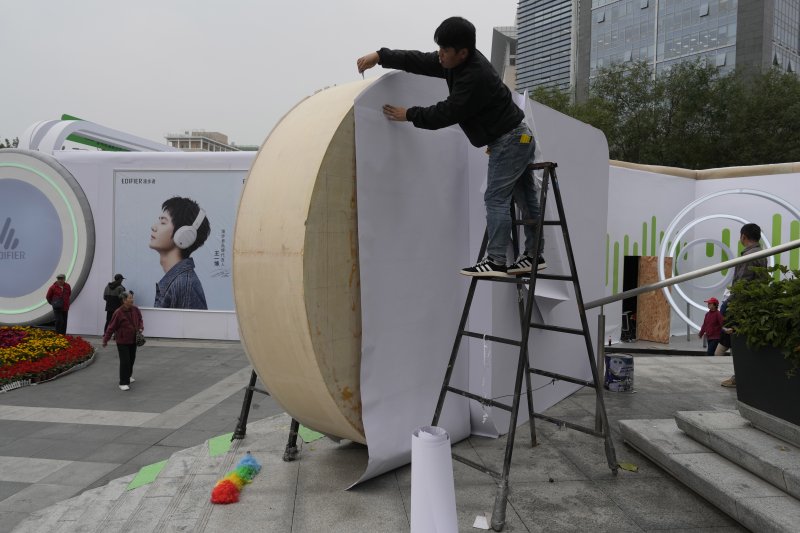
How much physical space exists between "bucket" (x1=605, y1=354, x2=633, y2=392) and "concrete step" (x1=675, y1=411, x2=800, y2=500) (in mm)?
1784

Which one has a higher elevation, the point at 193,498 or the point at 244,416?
the point at 244,416

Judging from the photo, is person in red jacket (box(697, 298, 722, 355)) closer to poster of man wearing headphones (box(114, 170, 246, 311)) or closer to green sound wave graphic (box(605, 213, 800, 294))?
green sound wave graphic (box(605, 213, 800, 294))

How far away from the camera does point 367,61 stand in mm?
3750

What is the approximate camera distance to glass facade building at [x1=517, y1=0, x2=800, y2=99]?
140 feet

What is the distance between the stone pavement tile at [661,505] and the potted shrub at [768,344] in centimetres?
86

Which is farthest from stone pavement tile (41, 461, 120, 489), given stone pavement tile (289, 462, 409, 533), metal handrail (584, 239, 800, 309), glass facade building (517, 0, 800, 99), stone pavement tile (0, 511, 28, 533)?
glass facade building (517, 0, 800, 99)

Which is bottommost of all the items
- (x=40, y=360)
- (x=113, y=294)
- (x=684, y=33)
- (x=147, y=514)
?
(x=40, y=360)

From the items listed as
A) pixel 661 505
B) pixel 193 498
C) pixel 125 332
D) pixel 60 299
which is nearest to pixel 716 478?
pixel 661 505

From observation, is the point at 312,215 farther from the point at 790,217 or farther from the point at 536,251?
the point at 790,217

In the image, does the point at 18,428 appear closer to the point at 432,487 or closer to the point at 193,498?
the point at 193,498

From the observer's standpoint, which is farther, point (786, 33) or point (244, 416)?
point (786, 33)

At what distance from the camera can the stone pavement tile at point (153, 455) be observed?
18.1 feet

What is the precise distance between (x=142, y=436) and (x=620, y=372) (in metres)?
5.51

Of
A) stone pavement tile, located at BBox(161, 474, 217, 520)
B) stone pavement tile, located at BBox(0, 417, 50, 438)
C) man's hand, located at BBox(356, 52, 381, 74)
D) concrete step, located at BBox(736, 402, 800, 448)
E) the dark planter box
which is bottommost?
stone pavement tile, located at BBox(0, 417, 50, 438)
